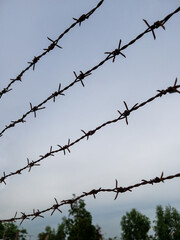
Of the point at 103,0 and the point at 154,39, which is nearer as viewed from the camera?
the point at 154,39

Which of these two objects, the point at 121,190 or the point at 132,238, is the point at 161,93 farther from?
the point at 132,238

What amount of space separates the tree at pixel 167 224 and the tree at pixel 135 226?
6950mm

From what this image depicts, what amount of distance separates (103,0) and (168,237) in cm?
6910

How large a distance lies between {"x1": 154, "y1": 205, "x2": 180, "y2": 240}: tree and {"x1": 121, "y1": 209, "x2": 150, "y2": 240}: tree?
6950 millimetres

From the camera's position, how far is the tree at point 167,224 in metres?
59.7

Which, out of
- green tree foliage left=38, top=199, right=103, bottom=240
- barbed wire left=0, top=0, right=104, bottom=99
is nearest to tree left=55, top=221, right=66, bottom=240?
green tree foliage left=38, top=199, right=103, bottom=240

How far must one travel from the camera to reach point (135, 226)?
56.9 m

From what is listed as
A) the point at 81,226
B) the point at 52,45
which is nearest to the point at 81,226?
the point at 81,226

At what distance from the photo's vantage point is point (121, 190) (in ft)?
6.52

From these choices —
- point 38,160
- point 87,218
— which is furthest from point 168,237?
point 38,160

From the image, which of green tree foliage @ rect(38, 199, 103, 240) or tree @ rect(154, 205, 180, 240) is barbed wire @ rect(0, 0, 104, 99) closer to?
green tree foliage @ rect(38, 199, 103, 240)

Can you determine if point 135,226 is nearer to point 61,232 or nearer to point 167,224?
point 167,224

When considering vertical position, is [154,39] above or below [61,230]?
above

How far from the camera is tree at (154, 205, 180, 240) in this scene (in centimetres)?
5967
